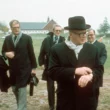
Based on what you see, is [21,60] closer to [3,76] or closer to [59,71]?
[3,76]

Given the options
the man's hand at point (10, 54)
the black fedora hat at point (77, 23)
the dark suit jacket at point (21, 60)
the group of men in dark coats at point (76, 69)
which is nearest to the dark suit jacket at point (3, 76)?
the man's hand at point (10, 54)

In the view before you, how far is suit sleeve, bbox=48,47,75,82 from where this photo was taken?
4.20m

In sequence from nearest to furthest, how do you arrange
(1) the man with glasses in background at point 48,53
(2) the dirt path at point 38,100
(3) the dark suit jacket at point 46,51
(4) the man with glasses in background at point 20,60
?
(4) the man with glasses in background at point 20,60, (1) the man with glasses in background at point 48,53, (3) the dark suit jacket at point 46,51, (2) the dirt path at point 38,100

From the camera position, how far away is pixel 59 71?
4258mm

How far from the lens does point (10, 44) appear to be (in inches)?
299

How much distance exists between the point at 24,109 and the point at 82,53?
370 cm

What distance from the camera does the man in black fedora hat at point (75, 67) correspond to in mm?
4273

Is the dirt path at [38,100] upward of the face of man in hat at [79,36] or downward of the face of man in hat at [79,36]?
downward

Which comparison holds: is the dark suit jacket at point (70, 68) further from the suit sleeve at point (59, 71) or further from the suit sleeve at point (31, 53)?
the suit sleeve at point (31, 53)

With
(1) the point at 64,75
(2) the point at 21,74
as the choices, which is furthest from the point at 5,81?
(1) the point at 64,75

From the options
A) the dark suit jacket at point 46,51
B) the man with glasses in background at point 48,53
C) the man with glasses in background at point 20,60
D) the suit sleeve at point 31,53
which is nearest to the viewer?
the man with glasses in background at point 20,60

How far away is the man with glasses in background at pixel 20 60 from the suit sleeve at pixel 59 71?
314 cm

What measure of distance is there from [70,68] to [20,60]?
3.51 meters

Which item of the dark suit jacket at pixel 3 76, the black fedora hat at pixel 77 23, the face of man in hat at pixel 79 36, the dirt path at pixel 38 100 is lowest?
→ the dirt path at pixel 38 100
